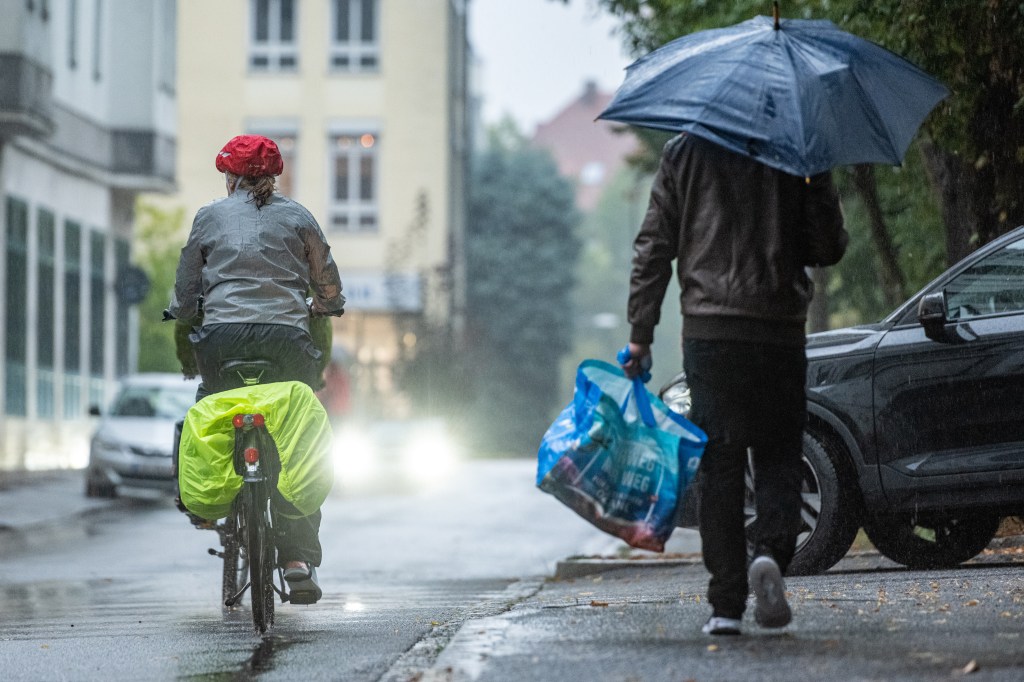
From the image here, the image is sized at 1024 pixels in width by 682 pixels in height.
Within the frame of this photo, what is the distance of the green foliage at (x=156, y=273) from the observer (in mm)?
38031

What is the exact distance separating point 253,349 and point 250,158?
2.72ft

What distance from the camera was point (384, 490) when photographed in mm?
30844

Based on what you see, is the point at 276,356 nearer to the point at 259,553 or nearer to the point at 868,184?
the point at 259,553

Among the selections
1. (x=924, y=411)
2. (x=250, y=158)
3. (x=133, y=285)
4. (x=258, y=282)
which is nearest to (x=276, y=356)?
(x=258, y=282)

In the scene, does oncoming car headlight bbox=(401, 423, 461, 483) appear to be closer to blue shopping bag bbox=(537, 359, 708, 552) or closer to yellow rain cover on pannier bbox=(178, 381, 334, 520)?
yellow rain cover on pannier bbox=(178, 381, 334, 520)

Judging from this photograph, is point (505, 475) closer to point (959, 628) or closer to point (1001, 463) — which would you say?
point (1001, 463)

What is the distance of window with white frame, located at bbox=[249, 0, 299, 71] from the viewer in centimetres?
5216

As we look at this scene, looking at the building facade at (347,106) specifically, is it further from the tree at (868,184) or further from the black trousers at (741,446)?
the black trousers at (741,446)

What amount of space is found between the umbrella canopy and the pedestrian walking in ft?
0.46

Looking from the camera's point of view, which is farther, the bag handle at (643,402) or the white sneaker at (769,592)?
the bag handle at (643,402)

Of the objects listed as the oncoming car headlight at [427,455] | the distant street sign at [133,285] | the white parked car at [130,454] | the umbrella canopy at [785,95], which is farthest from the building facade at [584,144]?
the umbrella canopy at [785,95]

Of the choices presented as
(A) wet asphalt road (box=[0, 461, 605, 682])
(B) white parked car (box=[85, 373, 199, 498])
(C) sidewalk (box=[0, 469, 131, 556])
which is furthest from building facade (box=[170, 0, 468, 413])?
(A) wet asphalt road (box=[0, 461, 605, 682])

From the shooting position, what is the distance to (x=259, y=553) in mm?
7547

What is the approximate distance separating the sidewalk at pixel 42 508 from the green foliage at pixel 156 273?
1129cm
